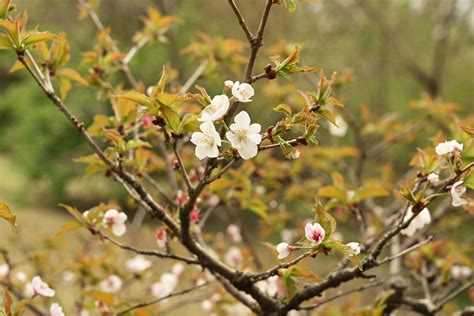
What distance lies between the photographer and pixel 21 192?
267 inches

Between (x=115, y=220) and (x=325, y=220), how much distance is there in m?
0.44

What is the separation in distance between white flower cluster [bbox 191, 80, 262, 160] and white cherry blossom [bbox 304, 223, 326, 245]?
0.41ft

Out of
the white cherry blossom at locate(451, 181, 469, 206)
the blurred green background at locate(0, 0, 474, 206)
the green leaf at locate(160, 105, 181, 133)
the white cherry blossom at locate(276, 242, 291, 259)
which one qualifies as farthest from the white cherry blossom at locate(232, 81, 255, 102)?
the blurred green background at locate(0, 0, 474, 206)

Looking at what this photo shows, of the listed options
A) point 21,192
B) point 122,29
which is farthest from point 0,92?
point 122,29

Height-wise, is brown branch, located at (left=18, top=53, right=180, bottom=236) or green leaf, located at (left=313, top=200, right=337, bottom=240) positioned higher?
brown branch, located at (left=18, top=53, right=180, bottom=236)

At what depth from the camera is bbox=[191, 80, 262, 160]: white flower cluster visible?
2.22ft

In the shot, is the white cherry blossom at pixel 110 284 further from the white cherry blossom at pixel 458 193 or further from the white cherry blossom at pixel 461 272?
the white cherry blossom at pixel 458 193

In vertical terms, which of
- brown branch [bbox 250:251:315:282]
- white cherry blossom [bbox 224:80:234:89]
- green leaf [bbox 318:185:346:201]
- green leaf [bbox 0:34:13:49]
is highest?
green leaf [bbox 0:34:13:49]

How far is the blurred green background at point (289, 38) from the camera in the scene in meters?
5.46

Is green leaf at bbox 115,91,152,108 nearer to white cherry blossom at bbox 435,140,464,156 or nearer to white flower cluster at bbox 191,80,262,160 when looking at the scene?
white flower cluster at bbox 191,80,262,160

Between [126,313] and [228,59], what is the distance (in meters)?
0.84

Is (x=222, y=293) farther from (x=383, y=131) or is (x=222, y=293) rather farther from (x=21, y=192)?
(x=21, y=192)

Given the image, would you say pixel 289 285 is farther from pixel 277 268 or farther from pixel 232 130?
pixel 232 130

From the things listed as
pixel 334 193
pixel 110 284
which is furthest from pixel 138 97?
pixel 110 284
